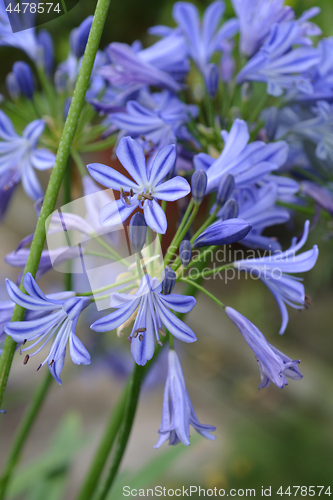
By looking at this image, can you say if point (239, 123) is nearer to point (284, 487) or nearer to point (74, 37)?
point (74, 37)

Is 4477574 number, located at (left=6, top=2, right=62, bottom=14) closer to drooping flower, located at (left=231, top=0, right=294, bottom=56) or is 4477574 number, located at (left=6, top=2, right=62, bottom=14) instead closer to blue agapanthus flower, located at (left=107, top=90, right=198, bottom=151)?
blue agapanthus flower, located at (left=107, top=90, right=198, bottom=151)

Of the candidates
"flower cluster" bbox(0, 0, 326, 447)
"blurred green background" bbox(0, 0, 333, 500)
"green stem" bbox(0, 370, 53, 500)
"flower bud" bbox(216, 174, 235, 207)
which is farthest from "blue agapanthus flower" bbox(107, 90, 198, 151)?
"blurred green background" bbox(0, 0, 333, 500)

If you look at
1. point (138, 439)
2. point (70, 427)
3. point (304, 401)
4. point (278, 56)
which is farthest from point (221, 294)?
point (278, 56)

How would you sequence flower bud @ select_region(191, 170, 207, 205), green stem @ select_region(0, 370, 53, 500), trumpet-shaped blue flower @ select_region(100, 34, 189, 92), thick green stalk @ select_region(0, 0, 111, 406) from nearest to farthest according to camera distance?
thick green stalk @ select_region(0, 0, 111, 406) → flower bud @ select_region(191, 170, 207, 205) → trumpet-shaped blue flower @ select_region(100, 34, 189, 92) → green stem @ select_region(0, 370, 53, 500)

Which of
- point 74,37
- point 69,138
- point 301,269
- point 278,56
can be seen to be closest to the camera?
point 69,138

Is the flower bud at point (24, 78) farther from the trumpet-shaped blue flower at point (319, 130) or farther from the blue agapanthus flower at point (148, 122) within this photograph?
the trumpet-shaped blue flower at point (319, 130)

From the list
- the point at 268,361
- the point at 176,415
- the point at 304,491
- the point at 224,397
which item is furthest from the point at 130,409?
the point at 224,397

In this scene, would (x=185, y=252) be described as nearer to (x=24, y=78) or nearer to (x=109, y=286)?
(x=109, y=286)
